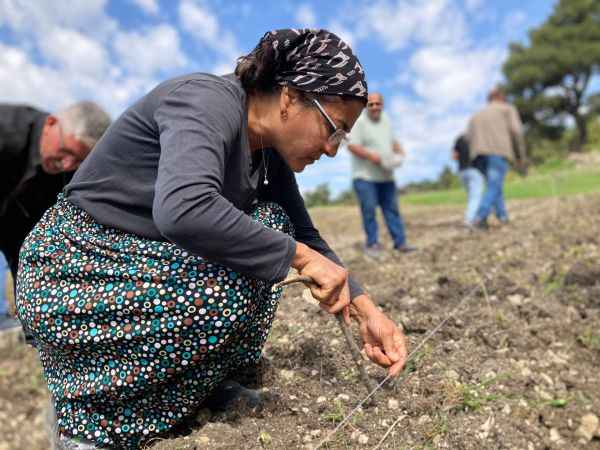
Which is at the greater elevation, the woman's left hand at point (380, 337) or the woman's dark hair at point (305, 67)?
the woman's dark hair at point (305, 67)

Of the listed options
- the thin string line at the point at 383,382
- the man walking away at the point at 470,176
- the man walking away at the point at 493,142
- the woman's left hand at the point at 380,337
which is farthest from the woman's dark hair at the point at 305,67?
the man walking away at the point at 470,176

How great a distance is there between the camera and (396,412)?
1.86m

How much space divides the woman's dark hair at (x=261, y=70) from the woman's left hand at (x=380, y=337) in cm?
75

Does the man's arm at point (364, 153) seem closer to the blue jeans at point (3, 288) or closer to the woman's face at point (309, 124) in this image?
the blue jeans at point (3, 288)

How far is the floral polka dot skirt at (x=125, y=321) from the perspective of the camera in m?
1.44

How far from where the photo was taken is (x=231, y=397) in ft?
6.19

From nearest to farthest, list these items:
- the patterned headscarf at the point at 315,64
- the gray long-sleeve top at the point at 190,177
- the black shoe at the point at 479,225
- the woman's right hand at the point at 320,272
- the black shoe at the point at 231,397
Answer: the gray long-sleeve top at the point at 190,177 < the woman's right hand at the point at 320,272 < the patterned headscarf at the point at 315,64 < the black shoe at the point at 231,397 < the black shoe at the point at 479,225

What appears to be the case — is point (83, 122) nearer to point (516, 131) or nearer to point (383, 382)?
point (383, 382)

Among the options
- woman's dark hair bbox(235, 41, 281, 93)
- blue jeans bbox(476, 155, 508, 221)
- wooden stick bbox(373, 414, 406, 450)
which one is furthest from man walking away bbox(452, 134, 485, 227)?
woman's dark hair bbox(235, 41, 281, 93)

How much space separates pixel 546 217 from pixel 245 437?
6.75 metres

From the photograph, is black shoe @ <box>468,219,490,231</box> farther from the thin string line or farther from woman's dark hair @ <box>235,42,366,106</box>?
woman's dark hair @ <box>235,42,366,106</box>

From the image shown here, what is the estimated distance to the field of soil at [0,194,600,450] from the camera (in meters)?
1.76

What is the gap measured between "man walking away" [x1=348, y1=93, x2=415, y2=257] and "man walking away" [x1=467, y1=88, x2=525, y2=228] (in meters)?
1.57

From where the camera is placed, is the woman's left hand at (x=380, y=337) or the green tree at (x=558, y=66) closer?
the woman's left hand at (x=380, y=337)
